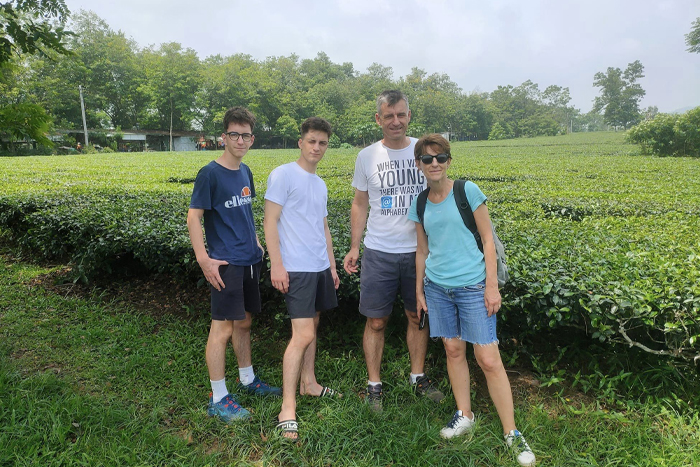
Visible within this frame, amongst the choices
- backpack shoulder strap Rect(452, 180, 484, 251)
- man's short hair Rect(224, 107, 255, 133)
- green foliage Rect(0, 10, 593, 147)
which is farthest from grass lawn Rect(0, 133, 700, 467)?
green foliage Rect(0, 10, 593, 147)

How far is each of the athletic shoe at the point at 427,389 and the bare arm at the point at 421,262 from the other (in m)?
0.53

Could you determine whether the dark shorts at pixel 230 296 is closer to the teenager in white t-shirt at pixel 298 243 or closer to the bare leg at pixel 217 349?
the bare leg at pixel 217 349

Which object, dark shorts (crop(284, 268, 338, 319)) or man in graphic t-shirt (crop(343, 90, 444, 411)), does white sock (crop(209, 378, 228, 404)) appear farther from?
man in graphic t-shirt (crop(343, 90, 444, 411))

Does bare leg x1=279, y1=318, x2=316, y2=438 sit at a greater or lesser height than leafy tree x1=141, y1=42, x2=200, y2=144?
lesser

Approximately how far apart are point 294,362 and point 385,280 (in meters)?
0.69

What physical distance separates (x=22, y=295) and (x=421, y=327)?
408 centimetres

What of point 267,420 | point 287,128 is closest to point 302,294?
point 267,420

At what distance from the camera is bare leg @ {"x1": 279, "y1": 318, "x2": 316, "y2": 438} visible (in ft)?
7.86

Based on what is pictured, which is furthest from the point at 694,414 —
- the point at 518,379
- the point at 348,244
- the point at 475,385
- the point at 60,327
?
the point at 60,327

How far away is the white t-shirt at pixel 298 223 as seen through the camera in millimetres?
2441

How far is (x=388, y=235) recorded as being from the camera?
261cm

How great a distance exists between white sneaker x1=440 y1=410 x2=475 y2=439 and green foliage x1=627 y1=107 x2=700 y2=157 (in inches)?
804

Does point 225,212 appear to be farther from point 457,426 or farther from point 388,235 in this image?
point 457,426

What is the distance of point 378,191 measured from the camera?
268 centimetres
